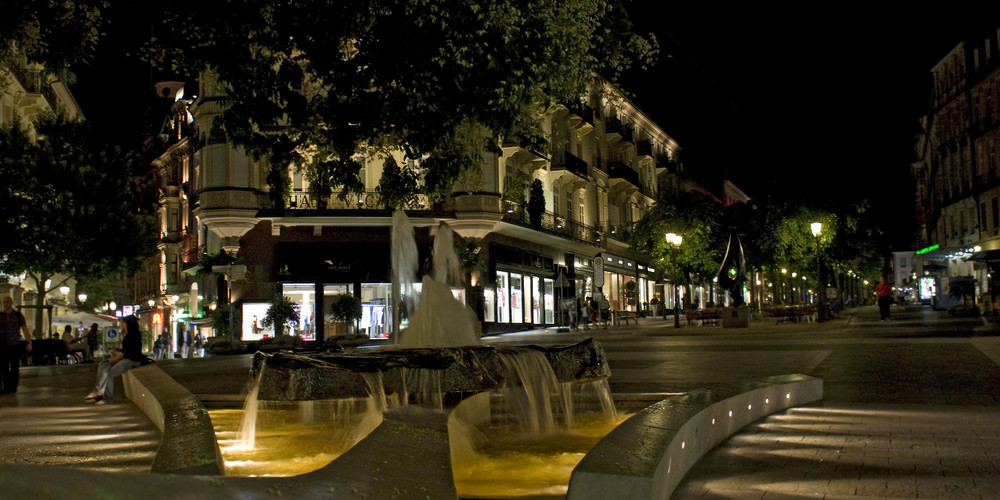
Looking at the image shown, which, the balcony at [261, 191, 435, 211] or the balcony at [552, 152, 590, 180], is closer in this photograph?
the balcony at [261, 191, 435, 211]

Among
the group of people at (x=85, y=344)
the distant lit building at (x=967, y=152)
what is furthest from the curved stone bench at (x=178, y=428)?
the distant lit building at (x=967, y=152)

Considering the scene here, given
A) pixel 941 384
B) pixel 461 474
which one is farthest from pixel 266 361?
pixel 941 384

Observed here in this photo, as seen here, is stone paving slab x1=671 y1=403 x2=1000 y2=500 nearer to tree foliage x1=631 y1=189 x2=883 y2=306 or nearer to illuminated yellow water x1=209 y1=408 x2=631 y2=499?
→ illuminated yellow water x1=209 y1=408 x2=631 y2=499

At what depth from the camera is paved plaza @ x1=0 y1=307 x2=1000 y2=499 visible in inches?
195

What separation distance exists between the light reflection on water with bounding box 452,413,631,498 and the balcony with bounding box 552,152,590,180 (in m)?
35.9

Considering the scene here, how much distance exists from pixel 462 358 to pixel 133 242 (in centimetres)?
3353

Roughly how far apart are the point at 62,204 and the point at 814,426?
3359 centimetres

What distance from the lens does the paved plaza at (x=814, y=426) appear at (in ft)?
16.2

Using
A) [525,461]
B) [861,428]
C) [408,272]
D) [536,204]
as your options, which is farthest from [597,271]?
[525,461]

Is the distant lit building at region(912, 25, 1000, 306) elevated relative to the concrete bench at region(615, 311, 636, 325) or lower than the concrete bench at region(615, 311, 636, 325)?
elevated

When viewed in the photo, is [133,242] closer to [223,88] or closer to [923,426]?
[223,88]

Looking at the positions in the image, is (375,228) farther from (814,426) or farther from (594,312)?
(814,426)

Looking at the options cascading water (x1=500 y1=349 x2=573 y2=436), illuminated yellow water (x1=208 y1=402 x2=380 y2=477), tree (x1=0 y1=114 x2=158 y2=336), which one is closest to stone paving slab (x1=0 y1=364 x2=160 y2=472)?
illuminated yellow water (x1=208 y1=402 x2=380 y2=477)

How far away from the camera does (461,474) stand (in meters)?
5.76
